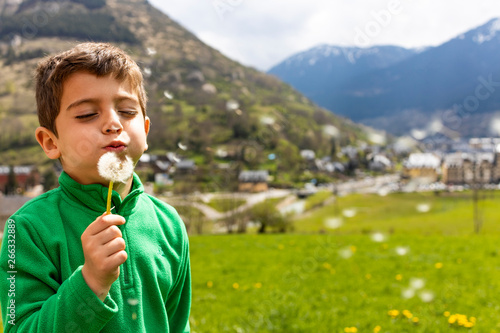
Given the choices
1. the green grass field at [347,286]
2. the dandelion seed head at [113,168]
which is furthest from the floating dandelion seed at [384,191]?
the dandelion seed head at [113,168]

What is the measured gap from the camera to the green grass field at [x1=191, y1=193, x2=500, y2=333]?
200 inches

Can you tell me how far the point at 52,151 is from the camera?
53.1 inches

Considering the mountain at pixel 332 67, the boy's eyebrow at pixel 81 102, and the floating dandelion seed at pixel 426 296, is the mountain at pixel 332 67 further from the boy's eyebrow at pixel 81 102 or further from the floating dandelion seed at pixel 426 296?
the boy's eyebrow at pixel 81 102

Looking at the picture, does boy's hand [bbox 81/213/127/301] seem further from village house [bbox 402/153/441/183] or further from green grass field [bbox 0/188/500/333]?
village house [bbox 402/153/441/183]

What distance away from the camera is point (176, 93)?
17.7m

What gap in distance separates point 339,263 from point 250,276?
226 cm

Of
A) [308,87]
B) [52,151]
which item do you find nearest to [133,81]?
[52,151]

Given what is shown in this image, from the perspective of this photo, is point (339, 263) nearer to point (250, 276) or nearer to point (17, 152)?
point (250, 276)

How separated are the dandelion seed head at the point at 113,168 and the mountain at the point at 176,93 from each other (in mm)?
538

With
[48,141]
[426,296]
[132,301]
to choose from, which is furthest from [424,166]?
[48,141]

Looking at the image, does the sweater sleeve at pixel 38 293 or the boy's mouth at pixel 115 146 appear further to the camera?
the boy's mouth at pixel 115 146

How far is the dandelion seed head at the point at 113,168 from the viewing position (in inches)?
43.6

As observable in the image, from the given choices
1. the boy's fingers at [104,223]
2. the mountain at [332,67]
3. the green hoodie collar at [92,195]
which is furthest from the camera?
the mountain at [332,67]

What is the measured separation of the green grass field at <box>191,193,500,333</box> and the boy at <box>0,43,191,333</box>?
3.73m
